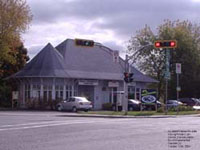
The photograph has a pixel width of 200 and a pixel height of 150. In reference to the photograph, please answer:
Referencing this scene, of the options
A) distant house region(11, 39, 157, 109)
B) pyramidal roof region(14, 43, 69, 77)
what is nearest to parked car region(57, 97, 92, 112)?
distant house region(11, 39, 157, 109)

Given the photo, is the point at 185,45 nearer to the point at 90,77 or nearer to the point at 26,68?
the point at 90,77

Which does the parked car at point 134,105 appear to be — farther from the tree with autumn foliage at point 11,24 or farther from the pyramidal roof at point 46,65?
the tree with autumn foliage at point 11,24

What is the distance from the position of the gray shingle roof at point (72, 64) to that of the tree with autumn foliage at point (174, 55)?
12116mm

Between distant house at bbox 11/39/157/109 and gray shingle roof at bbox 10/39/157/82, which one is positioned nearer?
distant house at bbox 11/39/157/109

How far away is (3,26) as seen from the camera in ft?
183

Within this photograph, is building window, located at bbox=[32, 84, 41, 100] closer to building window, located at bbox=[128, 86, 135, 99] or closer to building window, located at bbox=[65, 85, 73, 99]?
building window, located at bbox=[65, 85, 73, 99]

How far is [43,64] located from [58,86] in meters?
3.24

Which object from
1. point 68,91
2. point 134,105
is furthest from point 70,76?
point 134,105

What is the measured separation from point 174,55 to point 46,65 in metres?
25.7

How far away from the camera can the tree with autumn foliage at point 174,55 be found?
237ft

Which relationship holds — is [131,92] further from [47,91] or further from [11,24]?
[11,24]

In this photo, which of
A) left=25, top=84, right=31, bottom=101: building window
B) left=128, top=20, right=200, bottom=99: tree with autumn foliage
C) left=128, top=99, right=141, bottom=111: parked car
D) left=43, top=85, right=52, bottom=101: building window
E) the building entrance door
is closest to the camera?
left=128, top=99, right=141, bottom=111: parked car

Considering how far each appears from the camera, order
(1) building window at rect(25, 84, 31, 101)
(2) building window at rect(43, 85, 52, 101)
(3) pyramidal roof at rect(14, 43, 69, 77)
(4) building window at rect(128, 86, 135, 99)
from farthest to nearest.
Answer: (4) building window at rect(128, 86, 135, 99)
(1) building window at rect(25, 84, 31, 101)
(2) building window at rect(43, 85, 52, 101)
(3) pyramidal roof at rect(14, 43, 69, 77)

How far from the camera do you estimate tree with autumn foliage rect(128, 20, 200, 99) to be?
72375 mm
